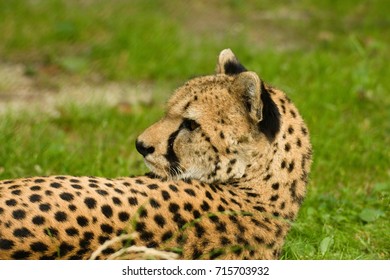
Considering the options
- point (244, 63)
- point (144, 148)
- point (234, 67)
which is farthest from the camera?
point (244, 63)

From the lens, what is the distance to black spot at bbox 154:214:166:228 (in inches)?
149

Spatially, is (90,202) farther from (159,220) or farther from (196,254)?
(196,254)

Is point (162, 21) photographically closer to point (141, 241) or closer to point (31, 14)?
point (31, 14)

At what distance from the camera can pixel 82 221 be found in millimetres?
3631

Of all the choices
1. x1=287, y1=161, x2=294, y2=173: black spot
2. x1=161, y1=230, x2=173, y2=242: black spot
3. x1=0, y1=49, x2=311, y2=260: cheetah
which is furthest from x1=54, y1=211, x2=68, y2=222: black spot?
x1=287, y1=161, x2=294, y2=173: black spot

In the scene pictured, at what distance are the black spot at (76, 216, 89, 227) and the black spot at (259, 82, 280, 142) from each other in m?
1.04

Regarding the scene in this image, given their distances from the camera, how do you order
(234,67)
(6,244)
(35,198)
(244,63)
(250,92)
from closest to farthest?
(6,244)
(35,198)
(250,92)
(234,67)
(244,63)

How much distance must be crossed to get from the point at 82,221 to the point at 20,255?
296 mm

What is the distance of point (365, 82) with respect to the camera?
7.22m

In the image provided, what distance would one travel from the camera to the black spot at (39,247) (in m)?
3.51

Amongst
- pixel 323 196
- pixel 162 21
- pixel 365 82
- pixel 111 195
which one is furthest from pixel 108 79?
pixel 111 195

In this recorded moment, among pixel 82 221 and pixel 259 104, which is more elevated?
pixel 259 104

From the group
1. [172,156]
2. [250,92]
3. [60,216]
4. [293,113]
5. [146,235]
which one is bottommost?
[146,235]

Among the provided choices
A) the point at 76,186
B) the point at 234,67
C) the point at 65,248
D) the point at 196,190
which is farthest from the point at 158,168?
the point at 65,248
